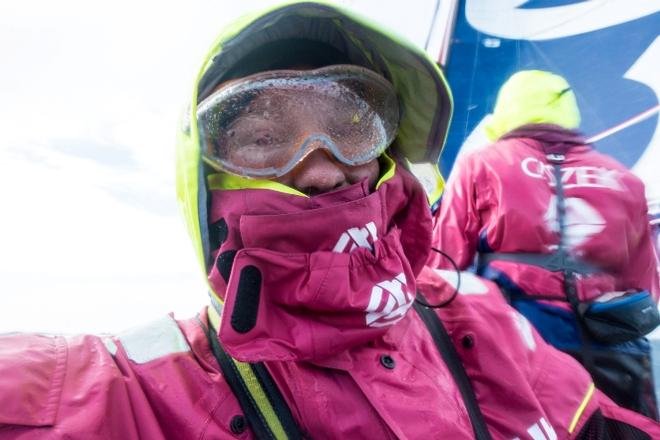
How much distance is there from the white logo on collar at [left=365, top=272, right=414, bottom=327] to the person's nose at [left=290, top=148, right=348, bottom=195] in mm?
285

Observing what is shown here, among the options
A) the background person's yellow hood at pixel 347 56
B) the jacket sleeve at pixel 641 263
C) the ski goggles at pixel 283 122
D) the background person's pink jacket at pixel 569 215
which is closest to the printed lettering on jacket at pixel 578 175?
the background person's pink jacket at pixel 569 215

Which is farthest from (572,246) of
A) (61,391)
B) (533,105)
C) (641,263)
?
(61,391)

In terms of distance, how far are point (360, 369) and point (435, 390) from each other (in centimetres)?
18

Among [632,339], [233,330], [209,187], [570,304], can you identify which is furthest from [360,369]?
[632,339]

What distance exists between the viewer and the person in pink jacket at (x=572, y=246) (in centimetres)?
184

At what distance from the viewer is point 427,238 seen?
46.9 inches

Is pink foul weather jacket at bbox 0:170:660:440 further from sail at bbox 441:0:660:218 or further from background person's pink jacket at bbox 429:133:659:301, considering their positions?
sail at bbox 441:0:660:218

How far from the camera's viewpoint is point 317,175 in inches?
40.7

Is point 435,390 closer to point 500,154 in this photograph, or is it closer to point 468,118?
point 500,154

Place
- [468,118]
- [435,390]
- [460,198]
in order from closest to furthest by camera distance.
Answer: [435,390] → [460,198] → [468,118]

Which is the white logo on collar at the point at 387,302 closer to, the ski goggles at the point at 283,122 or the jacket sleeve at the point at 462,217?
the ski goggles at the point at 283,122

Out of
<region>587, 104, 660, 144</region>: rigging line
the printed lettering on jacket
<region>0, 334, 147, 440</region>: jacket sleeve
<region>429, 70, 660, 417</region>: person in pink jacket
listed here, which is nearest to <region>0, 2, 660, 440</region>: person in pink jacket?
<region>0, 334, 147, 440</region>: jacket sleeve

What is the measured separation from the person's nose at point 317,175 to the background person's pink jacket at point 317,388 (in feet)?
1.31

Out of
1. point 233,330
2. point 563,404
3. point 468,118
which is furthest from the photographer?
point 468,118
